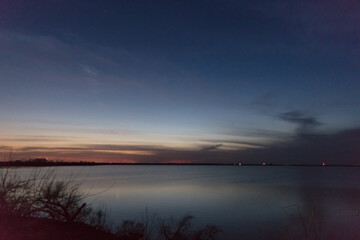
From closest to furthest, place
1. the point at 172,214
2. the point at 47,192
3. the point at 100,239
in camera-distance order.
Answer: the point at 100,239 → the point at 47,192 → the point at 172,214

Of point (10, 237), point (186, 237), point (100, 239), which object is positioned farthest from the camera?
point (186, 237)

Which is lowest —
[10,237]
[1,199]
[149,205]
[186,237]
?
[149,205]

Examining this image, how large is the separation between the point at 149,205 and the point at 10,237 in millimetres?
21445

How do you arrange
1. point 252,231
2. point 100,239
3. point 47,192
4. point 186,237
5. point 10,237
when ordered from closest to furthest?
point 10,237 < point 100,239 < point 47,192 < point 186,237 < point 252,231

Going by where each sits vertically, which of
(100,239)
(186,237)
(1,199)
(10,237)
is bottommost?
(186,237)

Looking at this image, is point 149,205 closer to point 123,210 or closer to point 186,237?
point 123,210

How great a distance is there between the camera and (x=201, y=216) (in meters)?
21.4

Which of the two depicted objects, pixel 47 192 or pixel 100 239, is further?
pixel 47 192

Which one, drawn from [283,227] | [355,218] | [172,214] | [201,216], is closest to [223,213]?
[201,216]

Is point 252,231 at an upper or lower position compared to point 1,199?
lower

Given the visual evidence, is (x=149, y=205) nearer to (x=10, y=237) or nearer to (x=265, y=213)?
(x=265, y=213)

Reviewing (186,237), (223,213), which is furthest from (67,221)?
(223,213)

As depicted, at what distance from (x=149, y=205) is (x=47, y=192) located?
60.6 ft

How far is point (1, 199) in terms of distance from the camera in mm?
6516
